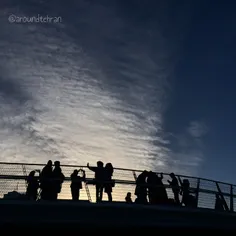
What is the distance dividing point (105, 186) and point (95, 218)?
135 centimetres

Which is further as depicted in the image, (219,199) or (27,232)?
(219,199)

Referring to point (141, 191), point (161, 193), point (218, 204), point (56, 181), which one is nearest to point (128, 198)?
point (141, 191)

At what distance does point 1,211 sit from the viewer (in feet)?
40.8

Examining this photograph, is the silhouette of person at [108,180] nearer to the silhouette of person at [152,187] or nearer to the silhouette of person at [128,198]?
the silhouette of person at [128,198]

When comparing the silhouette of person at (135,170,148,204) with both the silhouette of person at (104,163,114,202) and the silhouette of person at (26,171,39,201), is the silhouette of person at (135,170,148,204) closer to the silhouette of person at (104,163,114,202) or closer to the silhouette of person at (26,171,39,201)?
the silhouette of person at (104,163,114,202)

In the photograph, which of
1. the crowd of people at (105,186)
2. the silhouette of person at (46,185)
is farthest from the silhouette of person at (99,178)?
the silhouette of person at (46,185)

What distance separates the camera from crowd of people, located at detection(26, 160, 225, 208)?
44.2 ft

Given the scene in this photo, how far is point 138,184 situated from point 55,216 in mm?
3125

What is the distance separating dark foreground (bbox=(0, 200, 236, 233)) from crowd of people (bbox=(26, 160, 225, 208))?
515 millimetres

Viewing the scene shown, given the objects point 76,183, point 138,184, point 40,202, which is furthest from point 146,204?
point 40,202

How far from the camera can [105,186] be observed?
14.2m

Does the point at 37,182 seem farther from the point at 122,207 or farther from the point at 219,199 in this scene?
the point at 219,199

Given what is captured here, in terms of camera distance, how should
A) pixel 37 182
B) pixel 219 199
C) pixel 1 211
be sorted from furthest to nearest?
pixel 219 199 < pixel 37 182 < pixel 1 211

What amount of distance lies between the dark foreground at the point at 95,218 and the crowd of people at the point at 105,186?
515 mm
